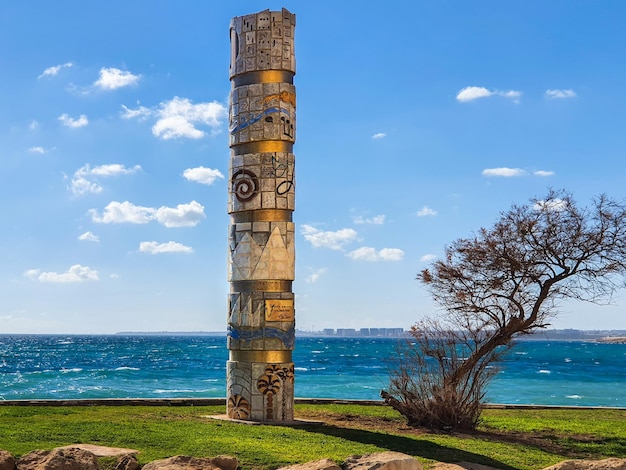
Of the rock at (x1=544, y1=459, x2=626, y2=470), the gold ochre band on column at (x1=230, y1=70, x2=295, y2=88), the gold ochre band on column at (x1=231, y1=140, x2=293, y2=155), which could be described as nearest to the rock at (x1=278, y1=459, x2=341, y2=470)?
the rock at (x1=544, y1=459, x2=626, y2=470)

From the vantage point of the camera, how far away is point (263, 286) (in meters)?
16.8

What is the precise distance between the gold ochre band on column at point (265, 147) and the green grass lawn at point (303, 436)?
5595mm

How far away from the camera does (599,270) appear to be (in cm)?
1675

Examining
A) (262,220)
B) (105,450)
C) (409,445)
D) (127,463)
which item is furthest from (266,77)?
(127,463)

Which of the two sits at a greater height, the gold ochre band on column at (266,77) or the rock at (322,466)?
the gold ochre band on column at (266,77)

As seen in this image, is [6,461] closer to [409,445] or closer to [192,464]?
[192,464]

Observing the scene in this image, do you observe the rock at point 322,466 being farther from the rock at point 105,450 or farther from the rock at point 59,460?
the rock at point 59,460

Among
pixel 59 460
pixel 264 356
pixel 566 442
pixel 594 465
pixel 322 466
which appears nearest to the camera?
pixel 322 466

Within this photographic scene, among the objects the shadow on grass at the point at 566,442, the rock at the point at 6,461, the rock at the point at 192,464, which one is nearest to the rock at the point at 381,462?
the rock at the point at 192,464

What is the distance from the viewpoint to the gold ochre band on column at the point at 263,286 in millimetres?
16812

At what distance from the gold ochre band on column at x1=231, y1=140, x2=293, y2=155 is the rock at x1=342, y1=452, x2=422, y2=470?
812 centimetres

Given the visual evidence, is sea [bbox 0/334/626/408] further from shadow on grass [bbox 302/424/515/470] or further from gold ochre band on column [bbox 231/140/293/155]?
gold ochre band on column [bbox 231/140/293/155]

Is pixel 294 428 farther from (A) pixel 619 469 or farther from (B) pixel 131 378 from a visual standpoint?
(B) pixel 131 378

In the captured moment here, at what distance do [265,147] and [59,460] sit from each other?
27.8ft
